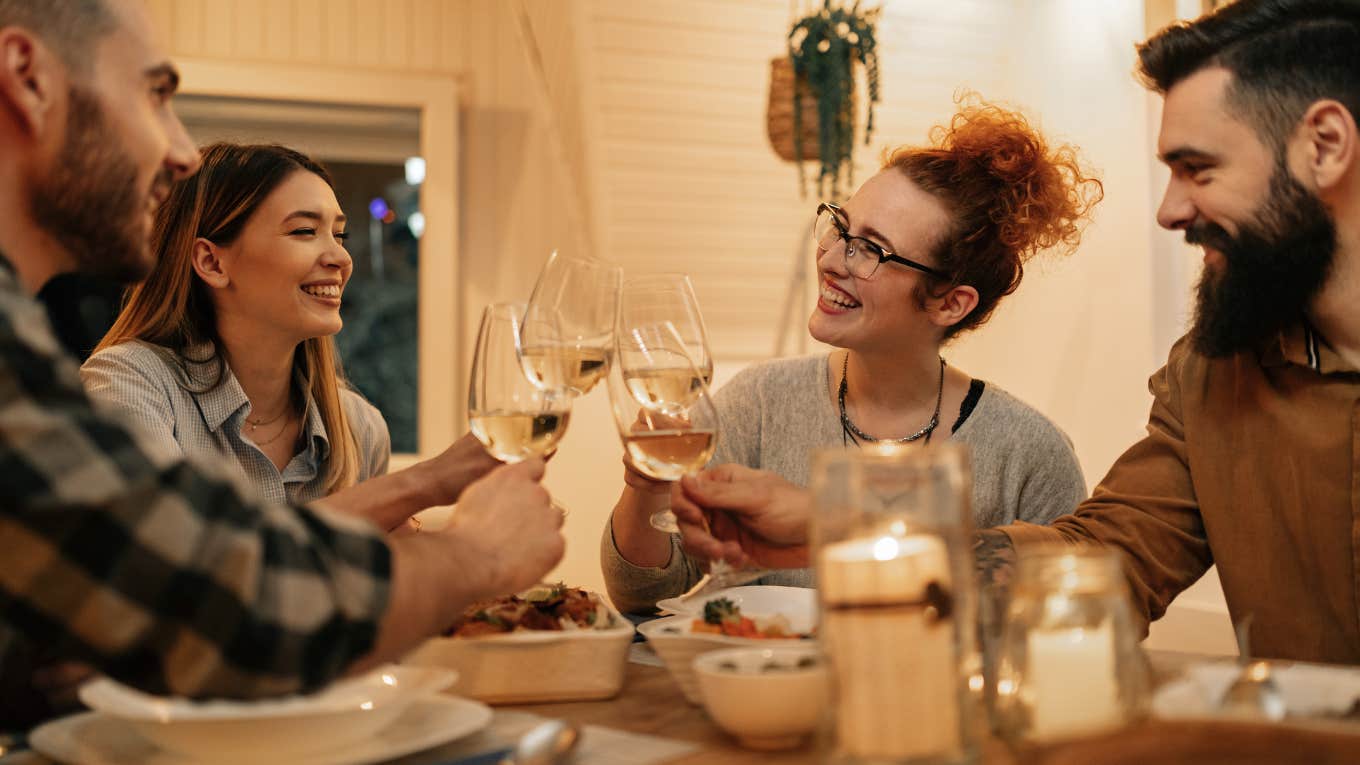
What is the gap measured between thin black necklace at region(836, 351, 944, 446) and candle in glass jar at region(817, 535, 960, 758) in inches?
51.2

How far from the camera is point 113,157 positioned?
966 millimetres

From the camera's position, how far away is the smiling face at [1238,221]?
152 cm

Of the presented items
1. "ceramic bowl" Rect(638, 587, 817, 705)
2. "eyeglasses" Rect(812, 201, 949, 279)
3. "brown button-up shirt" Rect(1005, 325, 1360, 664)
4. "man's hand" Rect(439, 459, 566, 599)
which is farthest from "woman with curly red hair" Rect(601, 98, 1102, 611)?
"man's hand" Rect(439, 459, 566, 599)

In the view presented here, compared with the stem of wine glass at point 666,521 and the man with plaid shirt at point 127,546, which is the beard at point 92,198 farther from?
the stem of wine glass at point 666,521

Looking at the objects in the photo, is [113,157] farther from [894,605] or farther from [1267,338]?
[1267,338]

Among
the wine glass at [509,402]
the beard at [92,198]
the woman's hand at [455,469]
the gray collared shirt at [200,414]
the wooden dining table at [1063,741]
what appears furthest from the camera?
the gray collared shirt at [200,414]

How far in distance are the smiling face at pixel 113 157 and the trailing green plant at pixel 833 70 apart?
7.84 ft

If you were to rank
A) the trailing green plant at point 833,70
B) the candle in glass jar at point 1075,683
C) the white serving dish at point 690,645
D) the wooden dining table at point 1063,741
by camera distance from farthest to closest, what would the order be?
the trailing green plant at point 833,70, the white serving dish at point 690,645, the candle in glass jar at point 1075,683, the wooden dining table at point 1063,741

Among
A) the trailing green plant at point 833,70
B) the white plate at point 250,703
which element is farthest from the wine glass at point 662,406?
the trailing green plant at point 833,70

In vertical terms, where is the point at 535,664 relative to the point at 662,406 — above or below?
below

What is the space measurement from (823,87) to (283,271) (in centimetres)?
167

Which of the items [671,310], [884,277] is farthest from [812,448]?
[671,310]

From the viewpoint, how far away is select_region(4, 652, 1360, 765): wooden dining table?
2.25 ft

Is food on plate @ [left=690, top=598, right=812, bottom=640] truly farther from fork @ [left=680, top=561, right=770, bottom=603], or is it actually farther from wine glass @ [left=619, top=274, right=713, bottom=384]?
wine glass @ [left=619, top=274, right=713, bottom=384]
